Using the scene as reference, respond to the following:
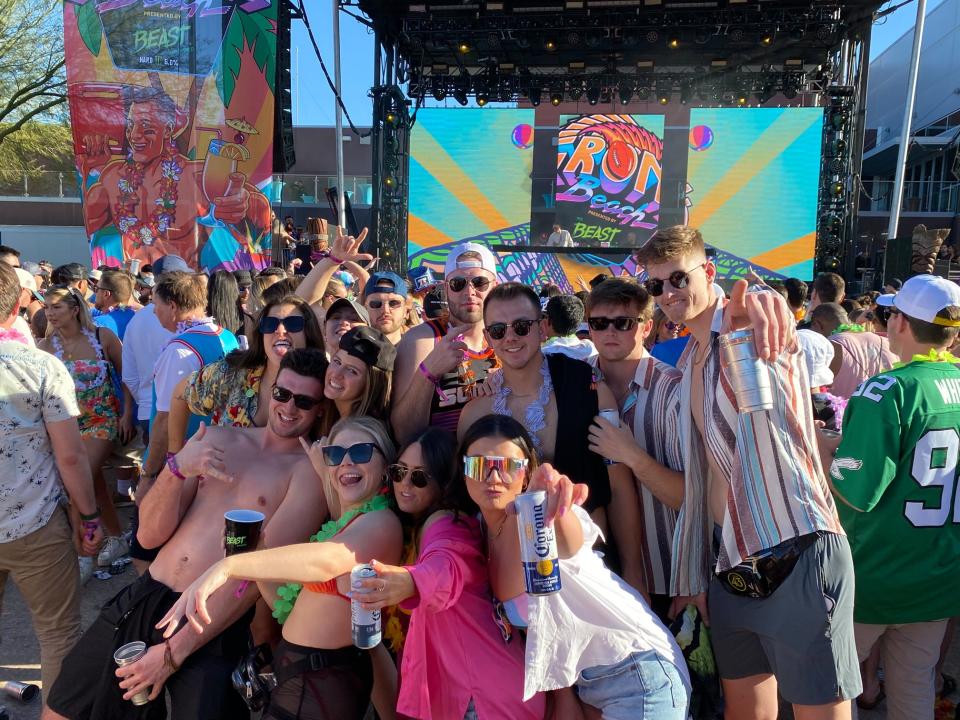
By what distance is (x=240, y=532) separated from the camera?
1.99 metres

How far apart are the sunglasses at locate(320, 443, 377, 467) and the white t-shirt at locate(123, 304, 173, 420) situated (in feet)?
9.36

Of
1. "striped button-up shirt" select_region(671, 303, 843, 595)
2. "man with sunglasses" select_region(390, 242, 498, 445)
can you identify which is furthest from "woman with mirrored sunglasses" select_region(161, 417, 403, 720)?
"striped button-up shirt" select_region(671, 303, 843, 595)

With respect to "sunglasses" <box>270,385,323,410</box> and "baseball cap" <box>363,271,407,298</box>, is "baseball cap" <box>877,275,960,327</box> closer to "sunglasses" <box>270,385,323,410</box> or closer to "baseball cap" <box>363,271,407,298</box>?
"baseball cap" <box>363,271,407,298</box>

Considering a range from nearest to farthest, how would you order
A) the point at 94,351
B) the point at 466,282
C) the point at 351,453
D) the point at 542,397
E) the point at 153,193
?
the point at 351,453 → the point at 542,397 → the point at 466,282 → the point at 94,351 → the point at 153,193

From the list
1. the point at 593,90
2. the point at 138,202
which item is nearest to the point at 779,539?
the point at 138,202

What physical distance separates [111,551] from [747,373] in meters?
4.31

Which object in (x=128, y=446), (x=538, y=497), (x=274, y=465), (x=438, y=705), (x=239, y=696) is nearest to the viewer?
(x=538, y=497)

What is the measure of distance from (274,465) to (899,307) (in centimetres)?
255

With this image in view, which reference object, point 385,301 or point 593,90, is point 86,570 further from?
point 593,90

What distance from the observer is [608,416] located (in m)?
2.35

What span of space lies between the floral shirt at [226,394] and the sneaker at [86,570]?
6.01 feet

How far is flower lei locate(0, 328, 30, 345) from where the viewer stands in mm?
2625

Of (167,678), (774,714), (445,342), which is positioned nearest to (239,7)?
(445,342)

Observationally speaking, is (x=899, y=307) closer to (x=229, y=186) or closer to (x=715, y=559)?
(x=715, y=559)
